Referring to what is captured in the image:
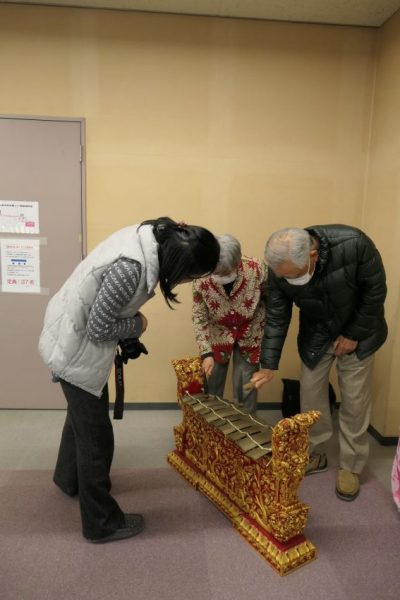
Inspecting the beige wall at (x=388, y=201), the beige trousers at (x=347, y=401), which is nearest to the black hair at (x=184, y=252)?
the beige trousers at (x=347, y=401)

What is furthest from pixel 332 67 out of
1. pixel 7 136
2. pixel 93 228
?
pixel 7 136

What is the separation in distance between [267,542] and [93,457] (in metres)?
0.75

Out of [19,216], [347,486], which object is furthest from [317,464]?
[19,216]

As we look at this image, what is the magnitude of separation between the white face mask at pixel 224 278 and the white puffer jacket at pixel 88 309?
0.58 m

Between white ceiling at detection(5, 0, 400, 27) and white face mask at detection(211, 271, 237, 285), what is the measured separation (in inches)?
64.9

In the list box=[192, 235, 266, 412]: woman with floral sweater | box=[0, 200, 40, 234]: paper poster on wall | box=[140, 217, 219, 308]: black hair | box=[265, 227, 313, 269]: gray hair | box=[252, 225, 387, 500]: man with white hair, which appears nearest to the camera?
box=[140, 217, 219, 308]: black hair

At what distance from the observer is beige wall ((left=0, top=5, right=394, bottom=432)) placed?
259 centimetres

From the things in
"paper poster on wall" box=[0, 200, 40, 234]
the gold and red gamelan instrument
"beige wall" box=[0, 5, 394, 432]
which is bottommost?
the gold and red gamelan instrument

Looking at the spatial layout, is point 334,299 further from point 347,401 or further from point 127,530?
point 127,530

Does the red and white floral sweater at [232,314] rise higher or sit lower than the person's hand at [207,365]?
higher

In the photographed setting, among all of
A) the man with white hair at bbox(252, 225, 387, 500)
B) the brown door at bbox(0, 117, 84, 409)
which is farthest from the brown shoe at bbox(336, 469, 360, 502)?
the brown door at bbox(0, 117, 84, 409)

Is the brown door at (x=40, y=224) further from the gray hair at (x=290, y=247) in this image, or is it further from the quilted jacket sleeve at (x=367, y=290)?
the quilted jacket sleeve at (x=367, y=290)

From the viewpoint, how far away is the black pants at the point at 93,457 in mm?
1561

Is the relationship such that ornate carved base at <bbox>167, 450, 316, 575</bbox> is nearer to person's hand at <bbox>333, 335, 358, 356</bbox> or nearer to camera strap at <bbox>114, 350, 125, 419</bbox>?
camera strap at <bbox>114, 350, 125, 419</bbox>
